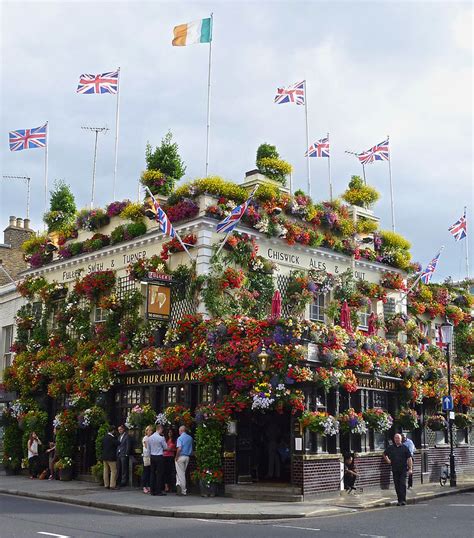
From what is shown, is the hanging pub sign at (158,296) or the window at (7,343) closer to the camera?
the hanging pub sign at (158,296)

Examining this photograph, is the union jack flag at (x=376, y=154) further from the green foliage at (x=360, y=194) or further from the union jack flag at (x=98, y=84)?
the union jack flag at (x=98, y=84)

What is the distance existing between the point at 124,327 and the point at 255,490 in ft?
23.2

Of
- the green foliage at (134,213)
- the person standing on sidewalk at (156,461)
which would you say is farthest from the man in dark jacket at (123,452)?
the green foliage at (134,213)

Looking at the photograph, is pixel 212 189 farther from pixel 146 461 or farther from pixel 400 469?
pixel 400 469

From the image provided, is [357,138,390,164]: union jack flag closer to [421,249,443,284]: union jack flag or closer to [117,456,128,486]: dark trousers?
[421,249,443,284]: union jack flag

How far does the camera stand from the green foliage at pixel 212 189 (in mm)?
23422

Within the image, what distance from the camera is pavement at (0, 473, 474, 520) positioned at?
662 inches

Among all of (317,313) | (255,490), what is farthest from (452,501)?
(317,313)

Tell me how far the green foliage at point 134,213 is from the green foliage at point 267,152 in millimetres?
4207

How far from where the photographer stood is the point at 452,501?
2025cm

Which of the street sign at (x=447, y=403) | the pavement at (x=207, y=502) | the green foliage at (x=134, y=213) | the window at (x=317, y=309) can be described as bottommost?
the pavement at (x=207, y=502)

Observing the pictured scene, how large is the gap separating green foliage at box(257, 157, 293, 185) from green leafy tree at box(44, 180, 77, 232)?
8.63 m

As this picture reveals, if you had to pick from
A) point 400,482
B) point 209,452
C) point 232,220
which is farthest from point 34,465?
point 400,482

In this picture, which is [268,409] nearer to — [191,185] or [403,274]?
[191,185]
